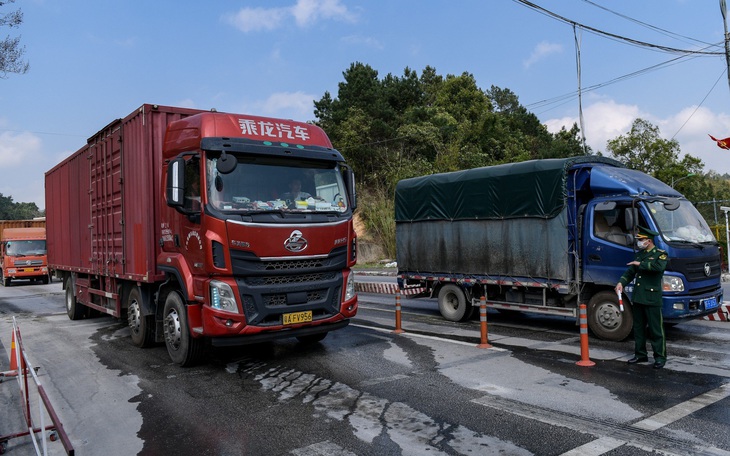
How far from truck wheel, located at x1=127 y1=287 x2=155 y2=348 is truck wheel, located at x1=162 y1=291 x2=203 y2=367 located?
2.72ft

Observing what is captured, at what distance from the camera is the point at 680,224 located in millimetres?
8961

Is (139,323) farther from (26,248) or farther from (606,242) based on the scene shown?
(26,248)

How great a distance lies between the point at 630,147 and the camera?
42062 millimetres

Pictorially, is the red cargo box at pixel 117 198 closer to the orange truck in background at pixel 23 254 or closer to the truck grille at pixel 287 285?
the truck grille at pixel 287 285

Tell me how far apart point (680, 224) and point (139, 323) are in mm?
9212

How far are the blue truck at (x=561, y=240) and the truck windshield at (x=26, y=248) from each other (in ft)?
77.4

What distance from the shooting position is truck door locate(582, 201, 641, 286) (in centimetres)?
871

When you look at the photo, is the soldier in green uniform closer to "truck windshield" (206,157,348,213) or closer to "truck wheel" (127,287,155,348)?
"truck windshield" (206,157,348,213)

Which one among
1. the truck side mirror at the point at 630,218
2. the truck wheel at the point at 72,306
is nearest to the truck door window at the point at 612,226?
the truck side mirror at the point at 630,218

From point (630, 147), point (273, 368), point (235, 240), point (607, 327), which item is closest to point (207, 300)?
point (235, 240)

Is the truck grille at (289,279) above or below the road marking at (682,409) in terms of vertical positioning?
above

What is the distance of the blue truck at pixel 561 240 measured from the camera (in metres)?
8.65

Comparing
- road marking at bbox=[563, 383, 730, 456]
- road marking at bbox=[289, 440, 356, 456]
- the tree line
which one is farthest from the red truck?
the tree line

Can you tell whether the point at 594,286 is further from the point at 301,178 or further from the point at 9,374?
the point at 9,374
